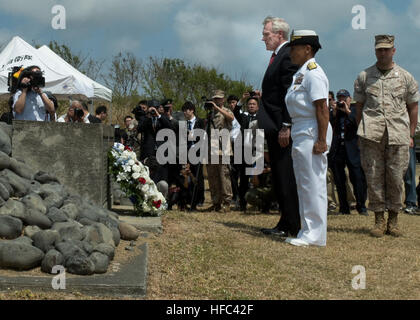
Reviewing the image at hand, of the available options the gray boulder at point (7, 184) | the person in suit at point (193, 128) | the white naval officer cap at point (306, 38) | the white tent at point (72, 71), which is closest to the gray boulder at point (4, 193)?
the gray boulder at point (7, 184)

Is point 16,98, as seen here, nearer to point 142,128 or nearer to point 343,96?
point 142,128

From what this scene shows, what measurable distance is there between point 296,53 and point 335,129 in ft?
13.9

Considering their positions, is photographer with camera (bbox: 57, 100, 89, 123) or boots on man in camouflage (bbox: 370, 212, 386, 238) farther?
photographer with camera (bbox: 57, 100, 89, 123)

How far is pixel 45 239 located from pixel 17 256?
325 millimetres

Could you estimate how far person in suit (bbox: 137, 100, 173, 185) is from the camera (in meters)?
10.4

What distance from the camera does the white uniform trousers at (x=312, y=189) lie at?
20.4ft

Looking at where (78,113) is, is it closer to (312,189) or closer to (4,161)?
(4,161)

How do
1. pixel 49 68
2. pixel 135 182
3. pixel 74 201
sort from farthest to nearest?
pixel 49 68
pixel 135 182
pixel 74 201

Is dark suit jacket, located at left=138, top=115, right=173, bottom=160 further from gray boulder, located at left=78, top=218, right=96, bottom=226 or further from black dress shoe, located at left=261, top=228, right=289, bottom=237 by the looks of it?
gray boulder, located at left=78, top=218, right=96, bottom=226

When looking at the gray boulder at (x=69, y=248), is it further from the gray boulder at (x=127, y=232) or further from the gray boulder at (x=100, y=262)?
the gray boulder at (x=127, y=232)

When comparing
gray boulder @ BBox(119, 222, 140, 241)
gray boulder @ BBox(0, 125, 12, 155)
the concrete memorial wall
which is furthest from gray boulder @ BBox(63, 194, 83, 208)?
gray boulder @ BBox(0, 125, 12, 155)

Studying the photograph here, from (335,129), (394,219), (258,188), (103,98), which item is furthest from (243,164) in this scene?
(103,98)

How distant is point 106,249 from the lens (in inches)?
191

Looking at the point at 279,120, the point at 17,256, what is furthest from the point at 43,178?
the point at 279,120
